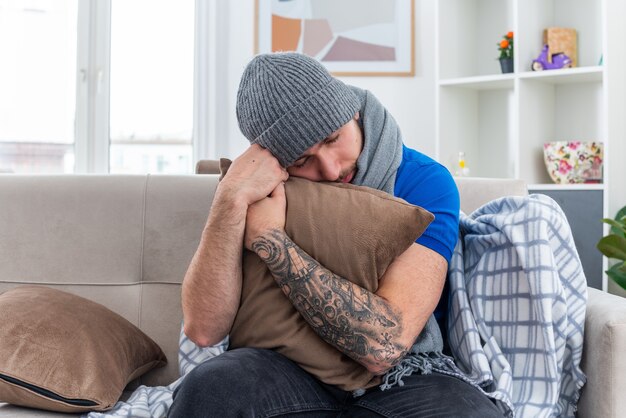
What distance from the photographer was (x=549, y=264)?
4.87 feet

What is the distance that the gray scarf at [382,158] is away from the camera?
1527 mm

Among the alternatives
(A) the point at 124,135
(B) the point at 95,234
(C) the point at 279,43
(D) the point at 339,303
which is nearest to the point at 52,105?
(A) the point at 124,135

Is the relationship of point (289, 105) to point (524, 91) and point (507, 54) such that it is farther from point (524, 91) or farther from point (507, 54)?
point (507, 54)

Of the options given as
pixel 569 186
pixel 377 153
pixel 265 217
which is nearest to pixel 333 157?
pixel 377 153

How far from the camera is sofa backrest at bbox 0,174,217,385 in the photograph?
6.52 ft

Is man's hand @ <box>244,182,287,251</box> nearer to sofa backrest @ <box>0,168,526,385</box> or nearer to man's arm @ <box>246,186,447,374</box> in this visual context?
man's arm @ <box>246,186,447,374</box>

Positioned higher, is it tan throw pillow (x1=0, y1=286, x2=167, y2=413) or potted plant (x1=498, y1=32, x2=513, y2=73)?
potted plant (x1=498, y1=32, x2=513, y2=73)

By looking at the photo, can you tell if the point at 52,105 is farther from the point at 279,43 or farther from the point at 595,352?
the point at 595,352

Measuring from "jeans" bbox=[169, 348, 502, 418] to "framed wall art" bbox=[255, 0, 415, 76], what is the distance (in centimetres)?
250

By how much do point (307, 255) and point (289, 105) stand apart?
30 cm

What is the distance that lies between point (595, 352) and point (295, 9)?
2.69 meters

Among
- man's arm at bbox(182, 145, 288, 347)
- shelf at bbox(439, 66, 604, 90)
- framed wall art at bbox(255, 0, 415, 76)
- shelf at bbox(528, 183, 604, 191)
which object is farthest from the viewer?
framed wall art at bbox(255, 0, 415, 76)

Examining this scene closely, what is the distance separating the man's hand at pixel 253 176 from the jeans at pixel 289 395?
30 cm

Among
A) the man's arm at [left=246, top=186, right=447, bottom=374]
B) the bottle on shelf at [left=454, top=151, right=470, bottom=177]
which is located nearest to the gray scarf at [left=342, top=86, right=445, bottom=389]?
the man's arm at [left=246, top=186, right=447, bottom=374]
